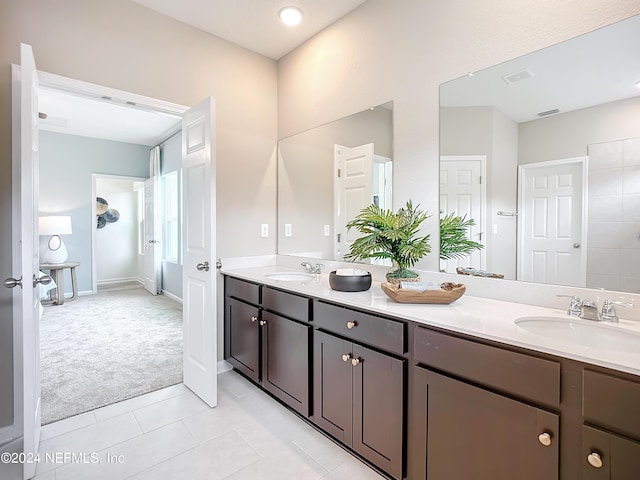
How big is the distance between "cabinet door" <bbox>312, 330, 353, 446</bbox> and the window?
4.24 metres

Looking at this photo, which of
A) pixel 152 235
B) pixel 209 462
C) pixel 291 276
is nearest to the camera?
pixel 209 462

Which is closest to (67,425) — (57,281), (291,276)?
(291,276)

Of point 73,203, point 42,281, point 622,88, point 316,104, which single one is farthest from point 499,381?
point 73,203

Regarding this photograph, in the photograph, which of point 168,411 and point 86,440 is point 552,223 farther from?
point 86,440

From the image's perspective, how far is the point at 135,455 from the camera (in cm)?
182

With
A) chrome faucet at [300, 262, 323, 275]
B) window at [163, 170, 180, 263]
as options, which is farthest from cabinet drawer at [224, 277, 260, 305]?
window at [163, 170, 180, 263]

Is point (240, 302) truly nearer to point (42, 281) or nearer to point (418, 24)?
point (42, 281)

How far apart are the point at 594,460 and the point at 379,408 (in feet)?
2.59

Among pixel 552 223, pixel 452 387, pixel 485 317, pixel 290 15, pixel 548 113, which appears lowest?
pixel 452 387

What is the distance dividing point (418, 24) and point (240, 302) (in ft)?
7.24

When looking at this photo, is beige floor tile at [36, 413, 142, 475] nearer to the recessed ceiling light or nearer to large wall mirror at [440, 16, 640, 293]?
large wall mirror at [440, 16, 640, 293]

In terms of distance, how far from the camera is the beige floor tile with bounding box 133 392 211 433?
6.98 ft

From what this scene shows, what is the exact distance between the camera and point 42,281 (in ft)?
A: 5.79

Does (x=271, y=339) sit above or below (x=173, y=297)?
above
